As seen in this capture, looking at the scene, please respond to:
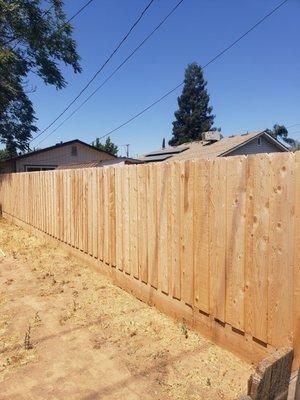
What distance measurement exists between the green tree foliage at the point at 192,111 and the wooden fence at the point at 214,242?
5071cm

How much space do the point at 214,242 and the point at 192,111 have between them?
56.0m

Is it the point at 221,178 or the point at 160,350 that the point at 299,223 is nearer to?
the point at 221,178

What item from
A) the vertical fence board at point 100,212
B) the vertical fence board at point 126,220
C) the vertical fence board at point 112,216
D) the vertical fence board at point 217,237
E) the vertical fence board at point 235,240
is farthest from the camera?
the vertical fence board at point 100,212

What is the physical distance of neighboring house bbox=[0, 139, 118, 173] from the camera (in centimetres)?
2534

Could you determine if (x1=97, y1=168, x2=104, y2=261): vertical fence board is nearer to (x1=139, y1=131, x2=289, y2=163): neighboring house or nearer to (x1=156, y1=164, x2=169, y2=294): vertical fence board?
(x1=156, y1=164, x2=169, y2=294): vertical fence board

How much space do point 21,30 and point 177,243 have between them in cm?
1759

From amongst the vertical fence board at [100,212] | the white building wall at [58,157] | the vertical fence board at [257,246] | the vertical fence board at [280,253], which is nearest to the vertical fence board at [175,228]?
the vertical fence board at [257,246]

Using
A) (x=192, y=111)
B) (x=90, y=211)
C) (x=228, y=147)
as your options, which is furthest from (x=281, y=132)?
(x=90, y=211)

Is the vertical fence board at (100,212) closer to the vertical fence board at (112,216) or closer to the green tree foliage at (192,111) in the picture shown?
the vertical fence board at (112,216)

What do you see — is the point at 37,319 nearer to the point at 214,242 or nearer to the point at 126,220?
the point at 126,220

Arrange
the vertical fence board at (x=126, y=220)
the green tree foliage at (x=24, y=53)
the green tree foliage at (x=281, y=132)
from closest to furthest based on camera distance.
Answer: the vertical fence board at (x=126, y=220)
the green tree foliage at (x=24, y=53)
the green tree foliage at (x=281, y=132)

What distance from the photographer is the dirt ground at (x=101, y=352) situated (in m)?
3.11

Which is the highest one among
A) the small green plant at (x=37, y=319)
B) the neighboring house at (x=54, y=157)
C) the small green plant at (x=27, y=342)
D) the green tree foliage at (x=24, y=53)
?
the green tree foliage at (x=24, y=53)

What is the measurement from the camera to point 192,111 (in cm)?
5775
